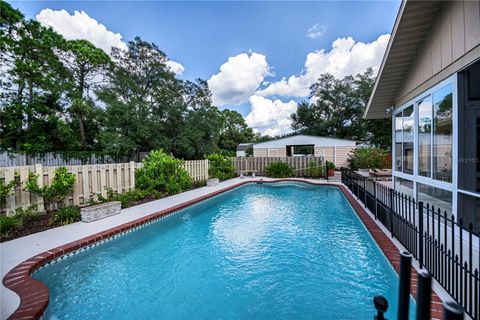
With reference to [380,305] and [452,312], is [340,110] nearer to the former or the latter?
[380,305]

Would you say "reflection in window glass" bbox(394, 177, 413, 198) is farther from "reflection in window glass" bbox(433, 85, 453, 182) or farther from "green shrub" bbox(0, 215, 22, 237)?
"green shrub" bbox(0, 215, 22, 237)

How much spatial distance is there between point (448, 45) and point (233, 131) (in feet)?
126

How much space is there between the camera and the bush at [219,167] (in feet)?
46.5

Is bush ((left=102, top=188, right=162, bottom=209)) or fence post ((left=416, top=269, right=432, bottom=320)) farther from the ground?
fence post ((left=416, top=269, right=432, bottom=320))

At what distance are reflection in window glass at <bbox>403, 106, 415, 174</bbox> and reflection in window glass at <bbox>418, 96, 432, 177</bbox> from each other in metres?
0.53

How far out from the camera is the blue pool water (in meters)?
2.75

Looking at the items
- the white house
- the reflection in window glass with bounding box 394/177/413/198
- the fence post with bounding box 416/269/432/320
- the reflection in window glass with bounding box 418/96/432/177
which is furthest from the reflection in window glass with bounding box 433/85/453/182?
the fence post with bounding box 416/269/432/320

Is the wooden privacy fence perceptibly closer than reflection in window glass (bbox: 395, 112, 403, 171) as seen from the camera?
No

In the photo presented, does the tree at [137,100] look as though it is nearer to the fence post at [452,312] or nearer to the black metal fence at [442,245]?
the black metal fence at [442,245]

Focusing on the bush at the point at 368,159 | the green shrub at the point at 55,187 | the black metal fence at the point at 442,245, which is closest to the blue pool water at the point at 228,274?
the black metal fence at the point at 442,245

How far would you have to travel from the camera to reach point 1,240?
4402 millimetres

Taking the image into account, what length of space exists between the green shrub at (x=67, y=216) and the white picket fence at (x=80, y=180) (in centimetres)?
83

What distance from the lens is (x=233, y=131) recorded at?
41594 mm

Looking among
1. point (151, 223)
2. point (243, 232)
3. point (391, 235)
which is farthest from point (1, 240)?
point (391, 235)
